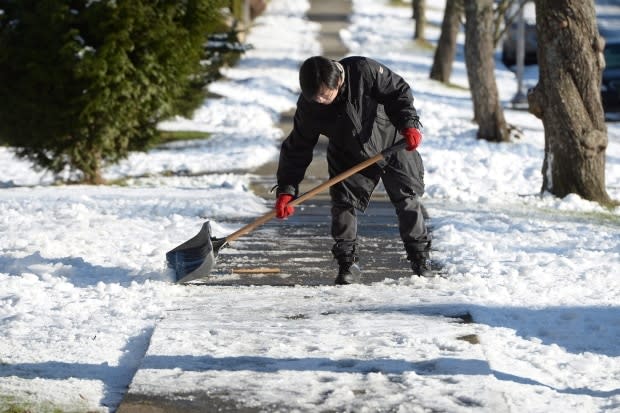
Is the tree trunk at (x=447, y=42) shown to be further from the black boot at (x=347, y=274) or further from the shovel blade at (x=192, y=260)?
the shovel blade at (x=192, y=260)

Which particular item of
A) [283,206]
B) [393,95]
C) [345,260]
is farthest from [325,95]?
[345,260]

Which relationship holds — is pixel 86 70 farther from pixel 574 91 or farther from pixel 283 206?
pixel 283 206

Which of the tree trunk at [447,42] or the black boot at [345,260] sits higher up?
the black boot at [345,260]

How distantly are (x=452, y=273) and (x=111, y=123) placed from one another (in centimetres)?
624

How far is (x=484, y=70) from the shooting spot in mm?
18422

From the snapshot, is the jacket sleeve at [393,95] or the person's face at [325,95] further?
the jacket sleeve at [393,95]

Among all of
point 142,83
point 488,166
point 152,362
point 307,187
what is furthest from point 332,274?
point 488,166

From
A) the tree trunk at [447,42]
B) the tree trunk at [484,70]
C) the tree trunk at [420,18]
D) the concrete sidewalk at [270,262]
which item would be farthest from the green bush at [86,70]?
the tree trunk at [420,18]

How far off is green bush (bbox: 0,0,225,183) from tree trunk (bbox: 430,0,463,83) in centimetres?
1400

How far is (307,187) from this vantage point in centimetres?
1254

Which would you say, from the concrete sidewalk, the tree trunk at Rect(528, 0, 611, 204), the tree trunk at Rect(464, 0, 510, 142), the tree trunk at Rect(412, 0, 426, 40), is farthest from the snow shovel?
the tree trunk at Rect(412, 0, 426, 40)

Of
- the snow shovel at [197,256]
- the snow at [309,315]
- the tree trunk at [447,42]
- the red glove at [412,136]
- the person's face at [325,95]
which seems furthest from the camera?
the tree trunk at [447,42]

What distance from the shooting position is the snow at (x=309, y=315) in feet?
17.1

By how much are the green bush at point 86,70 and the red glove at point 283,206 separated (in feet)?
17.2
